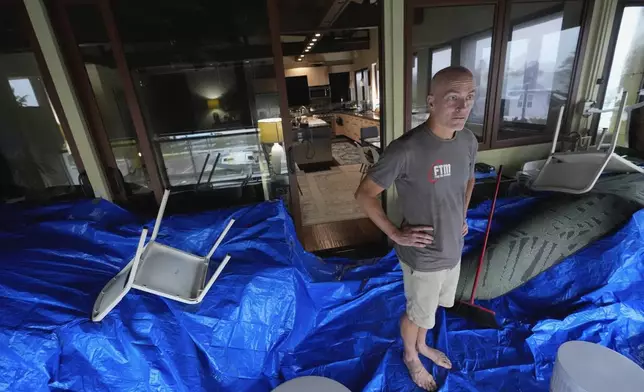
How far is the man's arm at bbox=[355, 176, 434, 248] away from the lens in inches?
47.9

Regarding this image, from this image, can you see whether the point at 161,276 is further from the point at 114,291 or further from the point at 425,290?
the point at 425,290

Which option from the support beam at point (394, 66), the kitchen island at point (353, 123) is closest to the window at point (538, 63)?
the support beam at point (394, 66)

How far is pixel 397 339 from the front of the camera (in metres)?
1.75

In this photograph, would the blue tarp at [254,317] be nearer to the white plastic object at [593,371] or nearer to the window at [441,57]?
the white plastic object at [593,371]

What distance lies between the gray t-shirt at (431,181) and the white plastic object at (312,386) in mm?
621

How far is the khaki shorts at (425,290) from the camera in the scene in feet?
4.40

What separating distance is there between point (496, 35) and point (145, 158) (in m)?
2.86

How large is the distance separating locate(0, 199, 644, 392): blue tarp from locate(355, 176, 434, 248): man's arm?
62 centimetres

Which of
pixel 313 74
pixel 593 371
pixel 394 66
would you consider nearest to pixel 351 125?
pixel 313 74

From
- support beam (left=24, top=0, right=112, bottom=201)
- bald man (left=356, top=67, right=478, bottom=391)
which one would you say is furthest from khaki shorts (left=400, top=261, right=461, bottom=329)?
support beam (left=24, top=0, right=112, bottom=201)

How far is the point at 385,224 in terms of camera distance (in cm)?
126

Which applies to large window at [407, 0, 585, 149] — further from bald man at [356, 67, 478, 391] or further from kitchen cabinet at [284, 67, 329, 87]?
kitchen cabinet at [284, 67, 329, 87]

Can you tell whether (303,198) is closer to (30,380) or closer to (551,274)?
(551,274)

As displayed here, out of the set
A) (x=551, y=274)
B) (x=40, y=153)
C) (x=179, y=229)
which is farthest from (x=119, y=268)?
(x=551, y=274)
